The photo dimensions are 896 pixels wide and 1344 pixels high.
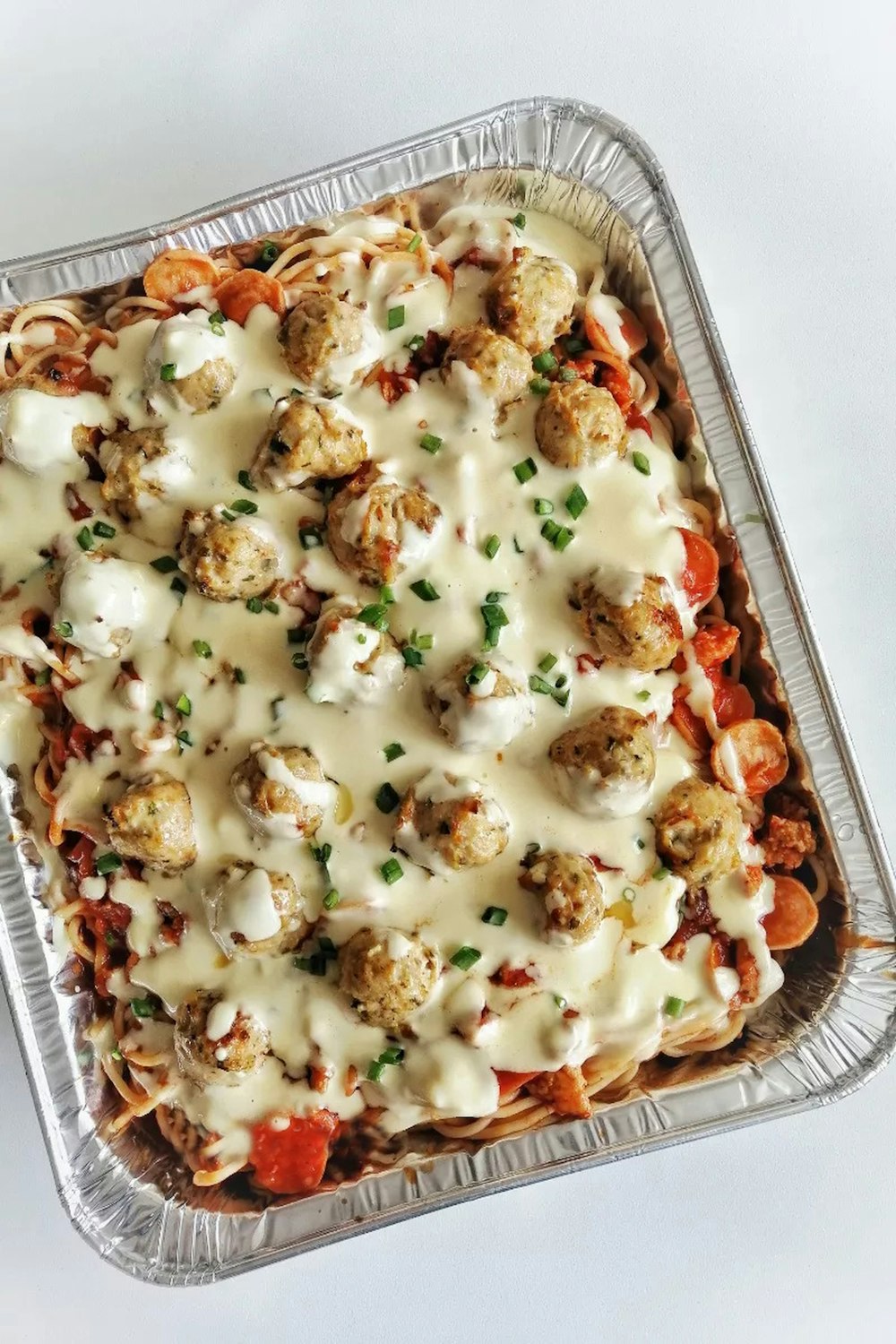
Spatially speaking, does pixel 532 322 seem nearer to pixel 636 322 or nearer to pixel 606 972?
pixel 636 322

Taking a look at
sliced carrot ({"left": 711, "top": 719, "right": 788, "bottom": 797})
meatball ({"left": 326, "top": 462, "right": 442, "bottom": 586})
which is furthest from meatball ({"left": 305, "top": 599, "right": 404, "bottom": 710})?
sliced carrot ({"left": 711, "top": 719, "right": 788, "bottom": 797})

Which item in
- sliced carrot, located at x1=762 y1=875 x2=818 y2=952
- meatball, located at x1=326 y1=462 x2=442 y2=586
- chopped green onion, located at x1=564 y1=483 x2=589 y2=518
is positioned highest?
meatball, located at x1=326 y1=462 x2=442 y2=586

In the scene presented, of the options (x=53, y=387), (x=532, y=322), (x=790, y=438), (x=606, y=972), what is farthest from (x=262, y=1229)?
(x=790, y=438)

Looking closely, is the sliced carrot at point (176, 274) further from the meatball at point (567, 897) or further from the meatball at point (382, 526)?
the meatball at point (567, 897)

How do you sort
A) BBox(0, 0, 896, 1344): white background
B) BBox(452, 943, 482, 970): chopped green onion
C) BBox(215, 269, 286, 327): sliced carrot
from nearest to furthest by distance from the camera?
BBox(452, 943, 482, 970): chopped green onion, BBox(215, 269, 286, 327): sliced carrot, BBox(0, 0, 896, 1344): white background

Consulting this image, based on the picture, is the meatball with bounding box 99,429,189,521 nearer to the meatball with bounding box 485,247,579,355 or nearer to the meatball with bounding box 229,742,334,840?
the meatball with bounding box 229,742,334,840

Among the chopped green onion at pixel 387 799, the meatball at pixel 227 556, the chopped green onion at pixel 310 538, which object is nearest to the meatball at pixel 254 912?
the chopped green onion at pixel 387 799

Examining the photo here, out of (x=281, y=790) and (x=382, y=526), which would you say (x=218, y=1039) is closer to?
(x=281, y=790)
